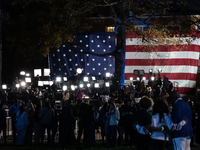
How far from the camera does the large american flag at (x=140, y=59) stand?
2867 cm

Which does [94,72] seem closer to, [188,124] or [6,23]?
[6,23]

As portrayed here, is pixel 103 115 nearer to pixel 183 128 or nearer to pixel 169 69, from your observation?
pixel 183 128

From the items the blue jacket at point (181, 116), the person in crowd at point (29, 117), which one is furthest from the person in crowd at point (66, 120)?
the blue jacket at point (181, 116)

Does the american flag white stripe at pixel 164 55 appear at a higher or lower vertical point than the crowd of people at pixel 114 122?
higher

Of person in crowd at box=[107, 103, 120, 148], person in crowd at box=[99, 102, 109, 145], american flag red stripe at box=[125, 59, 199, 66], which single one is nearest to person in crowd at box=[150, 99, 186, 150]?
person in crowd at box=[107, 103, 120, 148]

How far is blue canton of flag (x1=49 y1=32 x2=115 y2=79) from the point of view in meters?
31.0

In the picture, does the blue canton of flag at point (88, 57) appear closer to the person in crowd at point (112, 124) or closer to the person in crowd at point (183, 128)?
the person in crowd at point (112, 124)

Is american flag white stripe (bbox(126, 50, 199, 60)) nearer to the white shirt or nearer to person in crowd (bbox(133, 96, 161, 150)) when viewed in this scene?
person in crowd (bbox(133, 96, 161, 150))

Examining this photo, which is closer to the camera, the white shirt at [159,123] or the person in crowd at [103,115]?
the white shirt at [159,123]

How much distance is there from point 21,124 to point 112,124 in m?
3.39

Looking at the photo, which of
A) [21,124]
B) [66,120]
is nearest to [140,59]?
[21,124]

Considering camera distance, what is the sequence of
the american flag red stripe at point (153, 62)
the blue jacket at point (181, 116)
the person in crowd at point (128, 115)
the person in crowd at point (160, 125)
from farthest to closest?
1. the american flag red stripe at point (153, 62)
2. the person in crowd at point (128, 115)
3. the blue jacket at point (181, 116)
4. the person in crowd at point (160, 125)

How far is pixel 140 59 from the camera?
29062mm

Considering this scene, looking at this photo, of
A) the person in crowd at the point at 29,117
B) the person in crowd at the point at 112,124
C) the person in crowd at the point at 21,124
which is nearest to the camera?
the person in crowd at the point at 112,124
